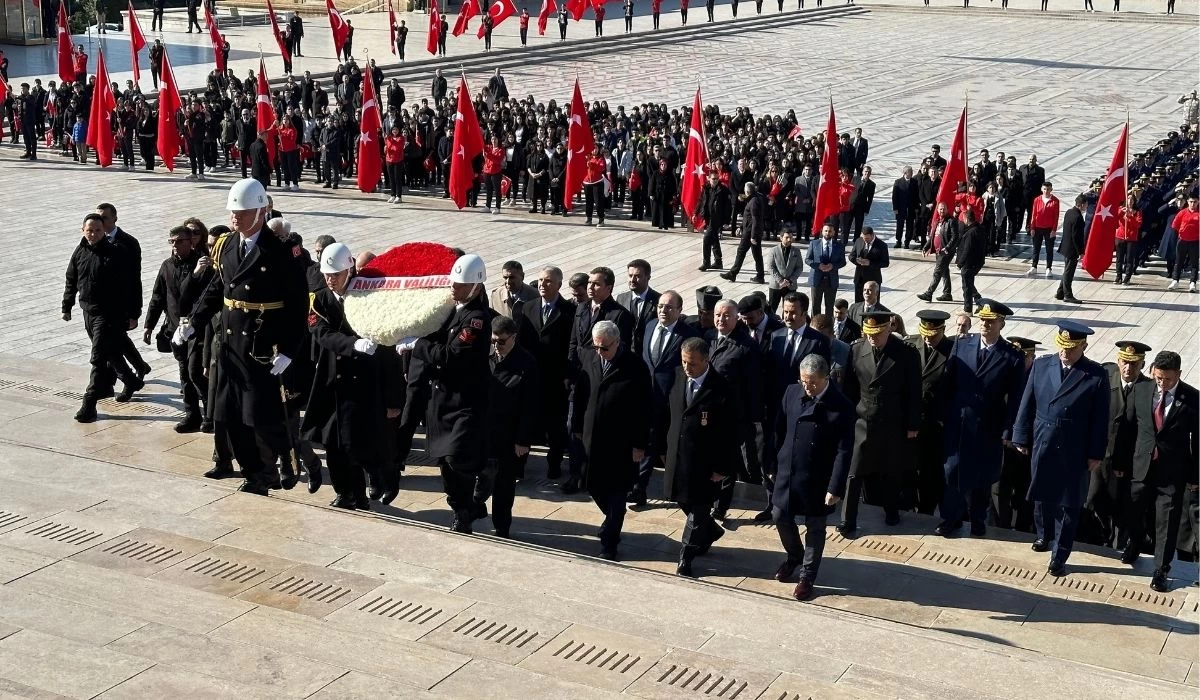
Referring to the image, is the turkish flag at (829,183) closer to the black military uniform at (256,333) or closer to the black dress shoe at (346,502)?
the black dress shoe at (346,502)

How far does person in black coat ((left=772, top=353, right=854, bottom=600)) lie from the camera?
799 cm

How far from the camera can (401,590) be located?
712 centimetres

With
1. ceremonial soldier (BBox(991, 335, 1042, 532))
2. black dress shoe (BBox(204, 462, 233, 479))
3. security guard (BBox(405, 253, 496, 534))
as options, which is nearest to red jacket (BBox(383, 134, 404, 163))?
black dress shoe (BBox(204, 462, 233, 479))

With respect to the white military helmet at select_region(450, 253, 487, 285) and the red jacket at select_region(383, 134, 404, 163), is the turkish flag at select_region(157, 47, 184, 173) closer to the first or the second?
the red jacket at select_region(383, 134, 404, 163)

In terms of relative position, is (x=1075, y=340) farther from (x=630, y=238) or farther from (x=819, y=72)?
(x=819, y=72)

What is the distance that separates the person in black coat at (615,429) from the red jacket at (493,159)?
16.1 metres

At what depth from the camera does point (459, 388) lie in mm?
8375

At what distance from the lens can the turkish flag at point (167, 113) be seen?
25359 millimetres

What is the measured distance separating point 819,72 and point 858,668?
42.8 m

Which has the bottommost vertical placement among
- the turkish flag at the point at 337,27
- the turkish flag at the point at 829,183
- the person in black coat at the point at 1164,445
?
the person in black coat at the point at 1164,445

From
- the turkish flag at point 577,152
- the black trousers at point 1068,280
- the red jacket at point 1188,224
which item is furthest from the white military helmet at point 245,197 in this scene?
the red jacket at point 1188,224

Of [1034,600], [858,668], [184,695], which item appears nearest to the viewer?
[184,695]

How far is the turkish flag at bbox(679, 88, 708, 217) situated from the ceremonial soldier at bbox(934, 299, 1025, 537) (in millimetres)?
11051

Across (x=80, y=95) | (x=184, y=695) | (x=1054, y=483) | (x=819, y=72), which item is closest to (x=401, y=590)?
(x=184, y=695)
